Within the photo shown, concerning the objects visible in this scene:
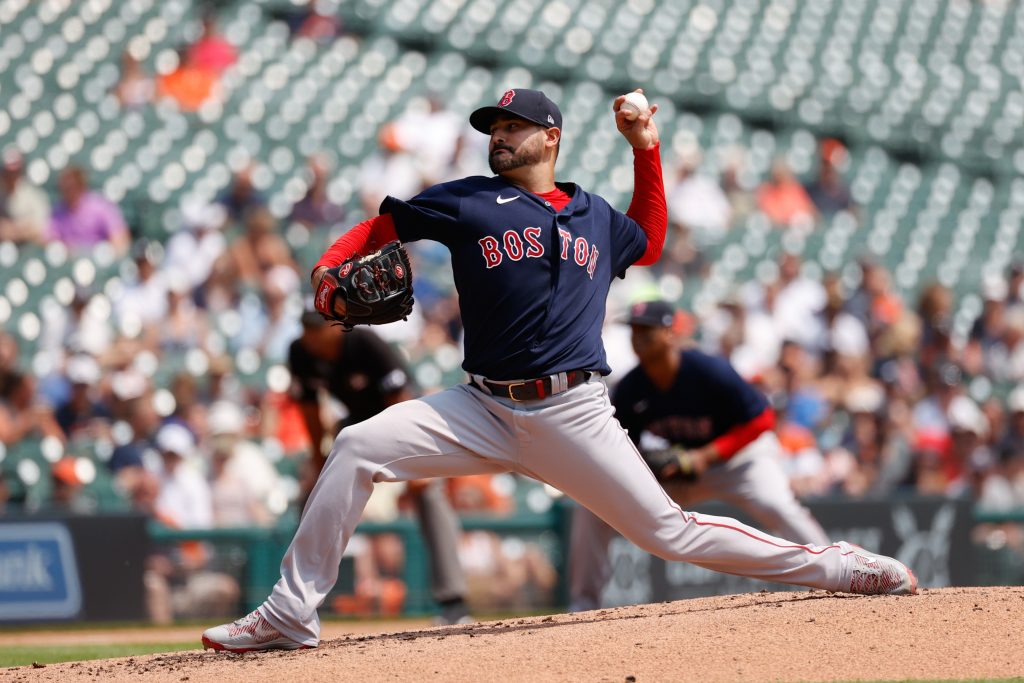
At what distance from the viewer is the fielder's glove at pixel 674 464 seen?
268 inches

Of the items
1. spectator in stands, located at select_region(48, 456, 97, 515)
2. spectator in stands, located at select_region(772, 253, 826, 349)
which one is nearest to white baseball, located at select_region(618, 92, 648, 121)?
spectator in stands, located at select_region(48, 456, 97, 515)

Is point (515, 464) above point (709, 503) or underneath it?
above

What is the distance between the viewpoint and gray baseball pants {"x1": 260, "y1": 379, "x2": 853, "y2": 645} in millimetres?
4824

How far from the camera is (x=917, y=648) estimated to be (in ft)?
15.5

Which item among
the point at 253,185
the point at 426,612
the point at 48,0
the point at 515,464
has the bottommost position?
the point at 426,612

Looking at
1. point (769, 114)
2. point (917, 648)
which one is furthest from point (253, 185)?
point (917, 648)

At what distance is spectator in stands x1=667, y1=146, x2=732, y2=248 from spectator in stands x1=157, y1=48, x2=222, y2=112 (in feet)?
14.2

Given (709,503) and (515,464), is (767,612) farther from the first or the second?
(709,503)

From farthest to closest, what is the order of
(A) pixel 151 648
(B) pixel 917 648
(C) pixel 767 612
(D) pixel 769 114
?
(D) pixel 769 114
(A) pixel 151 648
(C) pixel 767 612
(B) pixel 917 648

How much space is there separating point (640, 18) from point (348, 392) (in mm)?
11465

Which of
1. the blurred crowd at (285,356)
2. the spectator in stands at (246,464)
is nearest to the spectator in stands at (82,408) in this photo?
the blurred crowd at (285,356)

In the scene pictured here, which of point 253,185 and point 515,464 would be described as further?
point 253,185

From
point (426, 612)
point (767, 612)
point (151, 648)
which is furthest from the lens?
point (426, 612)

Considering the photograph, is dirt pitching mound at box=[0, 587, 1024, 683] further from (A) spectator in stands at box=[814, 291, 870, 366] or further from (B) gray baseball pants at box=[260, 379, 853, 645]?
(A) spectator in stands at box=[814, 291, 870, 366]
